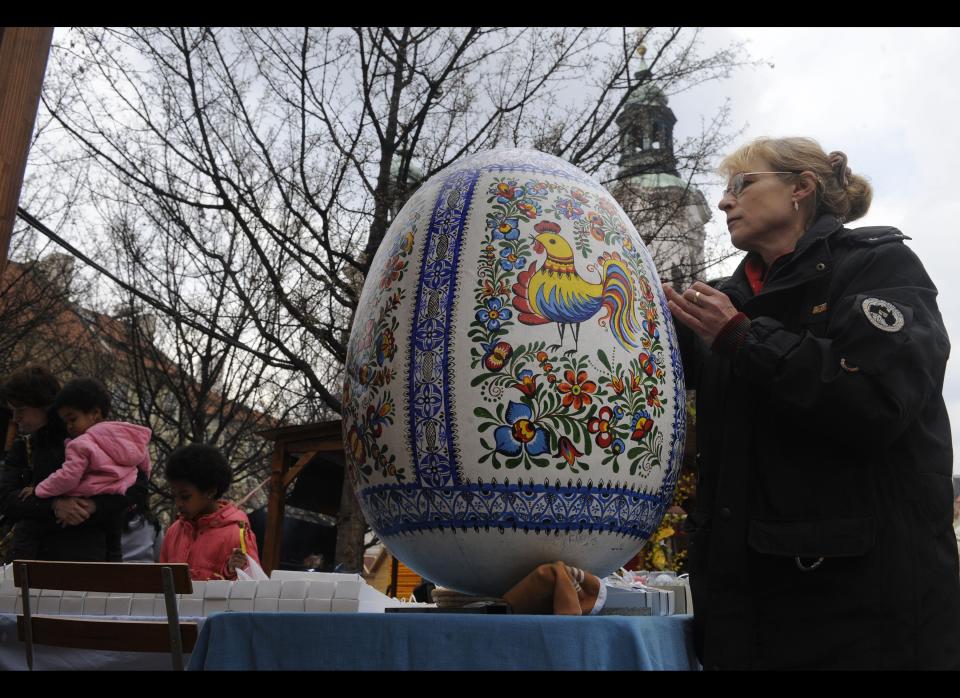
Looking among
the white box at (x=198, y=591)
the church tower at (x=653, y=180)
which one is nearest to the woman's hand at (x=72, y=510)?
the white box at (x=198, y=591)

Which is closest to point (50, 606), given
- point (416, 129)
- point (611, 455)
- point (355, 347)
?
point (355, 347)

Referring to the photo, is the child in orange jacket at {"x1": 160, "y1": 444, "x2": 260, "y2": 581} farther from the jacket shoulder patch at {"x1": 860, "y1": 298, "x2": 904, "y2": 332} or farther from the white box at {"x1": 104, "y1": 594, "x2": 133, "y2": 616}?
the jacket shoulder patch at {"x1": 860, "y1": 298, "x2": 904, "y2": 332}

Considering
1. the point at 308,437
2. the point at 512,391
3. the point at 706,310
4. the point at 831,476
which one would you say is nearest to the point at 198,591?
the point at 512,391

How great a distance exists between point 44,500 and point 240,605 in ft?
7.40

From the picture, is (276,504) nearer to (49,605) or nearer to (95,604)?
(49,605)

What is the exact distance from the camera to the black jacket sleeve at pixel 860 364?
1734 mm

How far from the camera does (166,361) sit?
40.5 feet

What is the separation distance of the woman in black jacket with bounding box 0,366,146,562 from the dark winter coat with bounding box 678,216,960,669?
3.16 m

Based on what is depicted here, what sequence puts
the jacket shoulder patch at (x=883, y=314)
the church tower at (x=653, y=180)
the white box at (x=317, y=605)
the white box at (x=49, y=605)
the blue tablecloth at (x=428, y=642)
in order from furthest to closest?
the church tower at (x=653, y=180)
the white box at (x=49, y=605)
the white box at (x=317, y=605)
the jacket shoulder patch at (x=883, y=314)
the blue tablecloth at (x=428, y=642)

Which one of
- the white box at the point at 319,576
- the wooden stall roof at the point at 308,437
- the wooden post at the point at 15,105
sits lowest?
the white box at the point at 319,576

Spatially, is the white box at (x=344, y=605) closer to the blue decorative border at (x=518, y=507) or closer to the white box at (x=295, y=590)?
the white box at (x=295, y=590)

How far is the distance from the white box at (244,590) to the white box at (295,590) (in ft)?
0.39

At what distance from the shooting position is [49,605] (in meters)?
2.79
